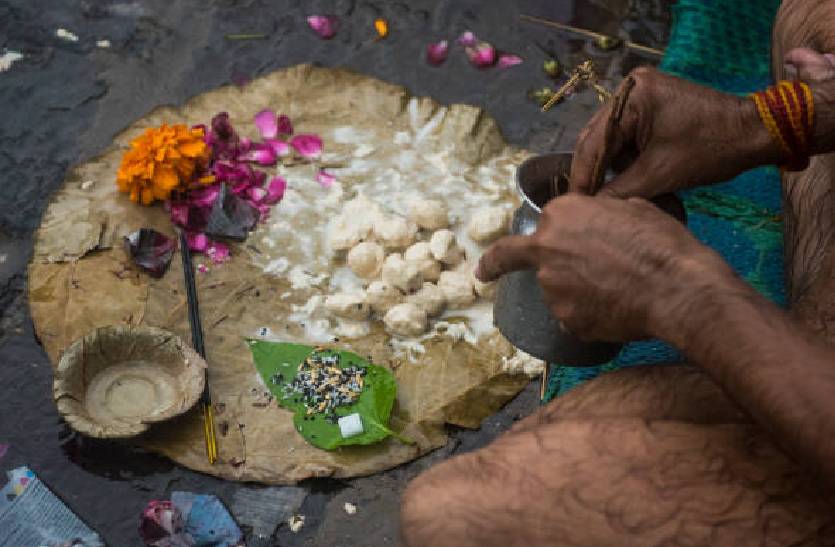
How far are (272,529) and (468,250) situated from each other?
1.22m

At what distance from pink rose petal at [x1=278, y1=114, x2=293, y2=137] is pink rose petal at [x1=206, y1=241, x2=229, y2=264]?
648 millimetres

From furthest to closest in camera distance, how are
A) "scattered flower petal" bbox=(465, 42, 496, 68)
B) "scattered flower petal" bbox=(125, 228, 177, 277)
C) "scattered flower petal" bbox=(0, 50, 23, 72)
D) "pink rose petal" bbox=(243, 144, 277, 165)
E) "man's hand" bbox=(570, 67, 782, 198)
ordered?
"scattered flower petal" bbox=(465, 42, 496, 68)
"scattered flower petal" bbox=(0, 50, 23, 72)
"pink rose petal" bbox=(243, 144, 277, 165)
"scattered flower petal" bbox=(125, 228, 177, 277)
"man's hand" bbox=(570, 67, 782, 198)

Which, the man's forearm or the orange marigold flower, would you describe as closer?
the man's forearm

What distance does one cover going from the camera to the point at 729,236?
304 cm

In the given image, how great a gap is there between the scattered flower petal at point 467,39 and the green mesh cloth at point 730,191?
942 millimetres

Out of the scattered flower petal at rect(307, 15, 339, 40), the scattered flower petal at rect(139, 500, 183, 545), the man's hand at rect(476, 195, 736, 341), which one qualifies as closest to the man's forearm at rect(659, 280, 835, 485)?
the man's hand at rect(476, 195, 736, 341)

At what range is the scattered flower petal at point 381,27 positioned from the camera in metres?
4.34

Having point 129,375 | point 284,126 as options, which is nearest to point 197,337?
point 129,375

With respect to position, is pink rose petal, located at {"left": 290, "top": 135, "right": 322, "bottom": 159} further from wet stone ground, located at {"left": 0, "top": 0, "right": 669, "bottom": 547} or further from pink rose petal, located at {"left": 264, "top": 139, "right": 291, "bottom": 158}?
wet stone ground, located at {"left": 0, "top": 0, "right": 669, "bottom": 547}

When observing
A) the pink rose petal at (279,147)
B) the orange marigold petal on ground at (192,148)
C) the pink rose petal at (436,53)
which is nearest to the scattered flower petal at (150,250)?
the orange marigold petal on ground at (192,148)

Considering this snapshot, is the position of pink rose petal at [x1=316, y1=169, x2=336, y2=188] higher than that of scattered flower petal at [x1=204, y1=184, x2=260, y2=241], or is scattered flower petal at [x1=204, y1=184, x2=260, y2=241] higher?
pink rose petal at [x1=316, y1=169, x2=336, y2=188]

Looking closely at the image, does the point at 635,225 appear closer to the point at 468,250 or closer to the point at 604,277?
the point at 604,277

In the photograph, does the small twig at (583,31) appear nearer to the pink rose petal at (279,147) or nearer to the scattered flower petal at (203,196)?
the pink rose petal at (279,147)

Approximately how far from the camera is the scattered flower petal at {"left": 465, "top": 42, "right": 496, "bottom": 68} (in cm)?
422
